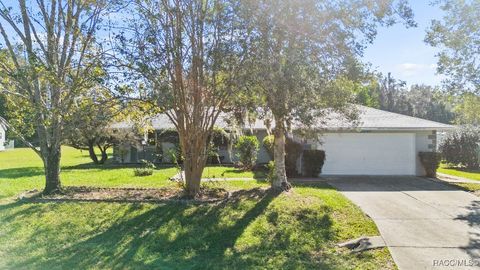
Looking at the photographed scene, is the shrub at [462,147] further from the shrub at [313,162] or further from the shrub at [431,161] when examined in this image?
the shrub at [313,162]

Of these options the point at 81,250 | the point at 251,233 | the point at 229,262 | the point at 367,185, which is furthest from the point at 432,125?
the point at 81,250

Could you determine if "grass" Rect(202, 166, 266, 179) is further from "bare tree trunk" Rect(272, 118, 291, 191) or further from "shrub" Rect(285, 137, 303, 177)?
"bare tree trunk" Rect(272, 118, 291, 191)

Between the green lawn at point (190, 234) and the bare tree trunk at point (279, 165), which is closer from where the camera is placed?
the green lawn at point (190, 234)

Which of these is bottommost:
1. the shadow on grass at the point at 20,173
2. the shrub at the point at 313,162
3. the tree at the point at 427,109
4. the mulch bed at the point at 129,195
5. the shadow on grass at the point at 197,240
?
the shadow on grass at the point at 197,240

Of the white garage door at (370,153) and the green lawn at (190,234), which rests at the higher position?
the white garage door at (370,153)

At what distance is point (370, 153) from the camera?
747 inches

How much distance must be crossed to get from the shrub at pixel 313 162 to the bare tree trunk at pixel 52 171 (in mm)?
9814

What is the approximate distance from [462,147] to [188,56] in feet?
68.2

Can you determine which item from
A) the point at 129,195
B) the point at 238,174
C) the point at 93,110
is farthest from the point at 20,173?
the point at 93,110

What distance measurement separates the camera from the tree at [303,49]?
29.5ft

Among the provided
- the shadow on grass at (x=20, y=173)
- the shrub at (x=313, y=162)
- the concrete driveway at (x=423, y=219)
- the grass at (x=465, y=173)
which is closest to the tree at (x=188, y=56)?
the concrete driveway at (x=423, y=219)

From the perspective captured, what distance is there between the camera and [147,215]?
960 centimetres

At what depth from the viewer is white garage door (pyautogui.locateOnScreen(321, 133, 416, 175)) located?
18906mm

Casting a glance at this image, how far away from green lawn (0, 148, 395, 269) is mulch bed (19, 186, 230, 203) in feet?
1.35
